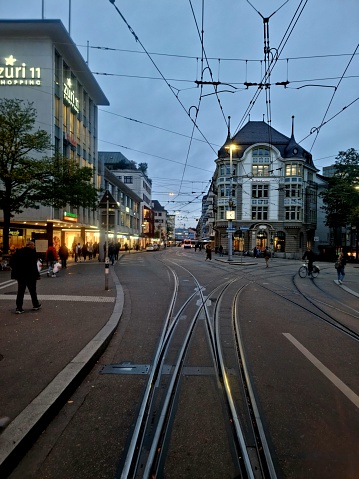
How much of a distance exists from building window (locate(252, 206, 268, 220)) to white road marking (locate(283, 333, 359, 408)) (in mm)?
44800

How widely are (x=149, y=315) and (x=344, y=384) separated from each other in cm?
468

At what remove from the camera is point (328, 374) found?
14.5 feet

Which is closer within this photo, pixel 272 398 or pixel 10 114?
pixel 272 398

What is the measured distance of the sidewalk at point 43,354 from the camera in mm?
2988

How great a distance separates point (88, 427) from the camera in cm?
313

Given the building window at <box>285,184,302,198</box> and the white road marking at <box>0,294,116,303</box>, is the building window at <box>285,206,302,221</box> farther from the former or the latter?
the white road marking at <box>0,294,116,303</box>

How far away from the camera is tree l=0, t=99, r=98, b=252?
721 inches

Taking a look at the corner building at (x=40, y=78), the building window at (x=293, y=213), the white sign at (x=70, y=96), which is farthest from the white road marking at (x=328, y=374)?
the building window at (x=293, y=213)

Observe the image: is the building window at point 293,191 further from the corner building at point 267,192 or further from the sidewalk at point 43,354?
the sidewalk at point 43,354

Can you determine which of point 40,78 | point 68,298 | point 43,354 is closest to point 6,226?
point 68,298

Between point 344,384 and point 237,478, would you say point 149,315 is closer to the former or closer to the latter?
point 344,384

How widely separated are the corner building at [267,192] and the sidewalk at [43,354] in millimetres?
42012

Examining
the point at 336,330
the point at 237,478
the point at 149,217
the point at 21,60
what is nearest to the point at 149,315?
the point at 336,330

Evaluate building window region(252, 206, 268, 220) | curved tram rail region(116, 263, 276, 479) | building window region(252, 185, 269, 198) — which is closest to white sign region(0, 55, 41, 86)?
curved tram rail region(116, 263, 276, 479)
